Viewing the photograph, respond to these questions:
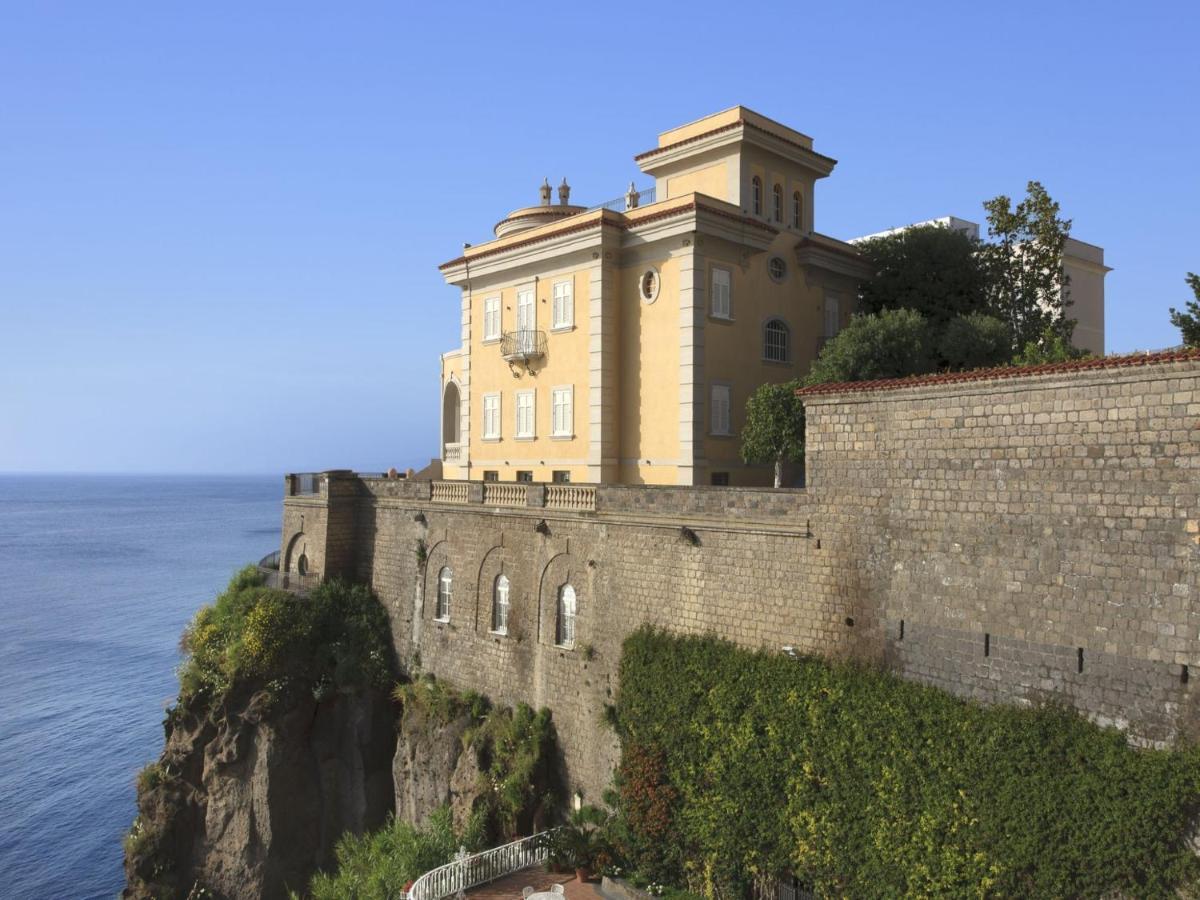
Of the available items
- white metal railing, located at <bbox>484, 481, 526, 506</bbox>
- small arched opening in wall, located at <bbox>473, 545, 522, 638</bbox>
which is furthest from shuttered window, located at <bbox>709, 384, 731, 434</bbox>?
small arched opening in wall, located at <bbox>473, 545, 522, 638</bbox>

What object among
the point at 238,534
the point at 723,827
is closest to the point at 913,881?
the point at 723,827

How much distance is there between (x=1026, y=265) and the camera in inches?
1054

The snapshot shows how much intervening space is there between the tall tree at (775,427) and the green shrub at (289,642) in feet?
43.9

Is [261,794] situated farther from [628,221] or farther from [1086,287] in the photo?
[1086,287]

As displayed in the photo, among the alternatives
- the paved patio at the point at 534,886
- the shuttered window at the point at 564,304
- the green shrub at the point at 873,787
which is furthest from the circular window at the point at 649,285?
the paved patio at the point at 534,886

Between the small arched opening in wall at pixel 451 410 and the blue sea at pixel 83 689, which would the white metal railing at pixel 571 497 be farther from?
the blue sea at pixel 83 689

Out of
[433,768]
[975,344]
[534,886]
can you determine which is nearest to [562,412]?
[433,768]

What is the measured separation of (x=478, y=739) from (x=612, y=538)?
675 centimetres

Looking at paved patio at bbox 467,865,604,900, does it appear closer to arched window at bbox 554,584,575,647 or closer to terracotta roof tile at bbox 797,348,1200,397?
arched window at bbox 554,584,575,647

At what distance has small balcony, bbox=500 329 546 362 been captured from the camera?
26.7 metres

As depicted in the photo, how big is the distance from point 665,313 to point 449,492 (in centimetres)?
831

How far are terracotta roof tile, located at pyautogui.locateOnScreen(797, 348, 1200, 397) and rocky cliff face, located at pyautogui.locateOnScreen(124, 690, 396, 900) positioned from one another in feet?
57.3

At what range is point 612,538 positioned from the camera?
2020cm

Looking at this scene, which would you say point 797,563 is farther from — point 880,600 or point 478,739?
point 478,739
